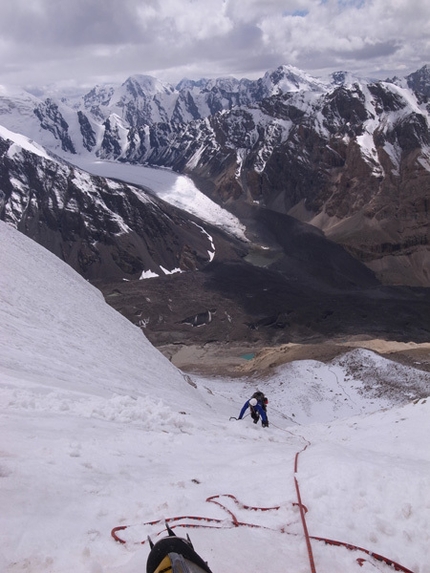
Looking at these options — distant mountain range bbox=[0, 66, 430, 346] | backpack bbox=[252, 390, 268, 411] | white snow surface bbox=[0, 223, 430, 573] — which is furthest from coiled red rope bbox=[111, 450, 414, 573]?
distant mountain range bbox=[0, 66, 430, 346]

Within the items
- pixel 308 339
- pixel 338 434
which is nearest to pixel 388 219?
pixel 308 339

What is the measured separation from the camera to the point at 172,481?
6.51 metres

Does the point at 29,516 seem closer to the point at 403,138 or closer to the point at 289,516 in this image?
the point at 289,516

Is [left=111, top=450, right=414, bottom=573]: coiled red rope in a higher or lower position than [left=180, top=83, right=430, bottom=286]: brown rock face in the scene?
lower

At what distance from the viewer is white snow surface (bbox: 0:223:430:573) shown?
15.1 feet

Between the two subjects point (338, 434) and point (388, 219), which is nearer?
point (338, 434)

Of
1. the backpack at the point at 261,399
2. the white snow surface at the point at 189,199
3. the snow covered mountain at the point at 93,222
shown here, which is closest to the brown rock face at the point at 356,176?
the white snow surface at the point at 189,199

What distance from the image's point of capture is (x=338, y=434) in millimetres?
12742

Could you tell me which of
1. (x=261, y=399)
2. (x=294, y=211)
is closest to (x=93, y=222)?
(x=294, y=211)

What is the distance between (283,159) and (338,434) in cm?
13723

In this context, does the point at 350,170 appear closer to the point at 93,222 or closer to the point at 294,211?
the point at 294,211

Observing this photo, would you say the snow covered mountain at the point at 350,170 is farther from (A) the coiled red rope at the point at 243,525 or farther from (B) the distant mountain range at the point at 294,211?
(A) the coiled red rope at the point at 243,525

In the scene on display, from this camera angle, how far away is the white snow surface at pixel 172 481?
461cm

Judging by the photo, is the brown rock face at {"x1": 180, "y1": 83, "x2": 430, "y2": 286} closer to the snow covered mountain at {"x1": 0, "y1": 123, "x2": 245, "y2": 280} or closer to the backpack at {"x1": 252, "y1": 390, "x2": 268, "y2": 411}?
the snow covered mountain at {"x1": 0, "y1": 123, "x2": 245, "y2": 280}
